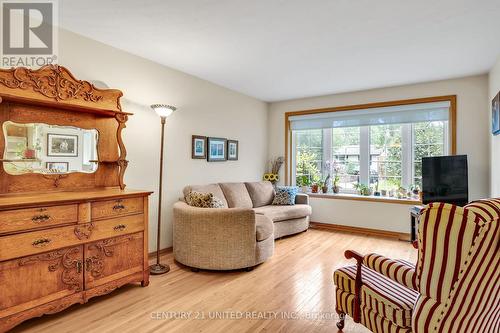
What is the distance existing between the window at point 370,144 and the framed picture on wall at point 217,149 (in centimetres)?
169

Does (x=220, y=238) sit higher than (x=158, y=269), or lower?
higher

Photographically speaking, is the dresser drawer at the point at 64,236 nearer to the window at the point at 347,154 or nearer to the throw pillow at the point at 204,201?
the throw pillow at the point at 204,201

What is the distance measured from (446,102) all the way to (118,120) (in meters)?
4.53

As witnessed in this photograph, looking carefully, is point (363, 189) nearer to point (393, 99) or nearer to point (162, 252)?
point (393, 99)

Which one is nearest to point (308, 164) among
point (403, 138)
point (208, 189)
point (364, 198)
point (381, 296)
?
point (364, 198)

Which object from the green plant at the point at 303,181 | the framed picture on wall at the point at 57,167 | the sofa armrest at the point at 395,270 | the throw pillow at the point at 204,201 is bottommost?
the sofa armrest at the point at 395,270

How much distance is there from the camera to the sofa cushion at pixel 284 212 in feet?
14.0

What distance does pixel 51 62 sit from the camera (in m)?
2.64

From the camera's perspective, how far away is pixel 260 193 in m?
4.92

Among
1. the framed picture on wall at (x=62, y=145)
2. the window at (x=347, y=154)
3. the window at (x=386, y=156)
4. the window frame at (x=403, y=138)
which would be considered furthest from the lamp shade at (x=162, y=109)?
the window at (x=386, y=156)

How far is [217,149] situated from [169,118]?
1017mm

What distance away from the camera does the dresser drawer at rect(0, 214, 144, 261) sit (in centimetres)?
189

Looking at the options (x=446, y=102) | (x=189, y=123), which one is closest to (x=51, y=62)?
(x=189, y=123)

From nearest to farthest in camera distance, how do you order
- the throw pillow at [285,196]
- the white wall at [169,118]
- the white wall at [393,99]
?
1. the white wall at [169,118]
2. the white wall at [393,99]
3. the throw pillow at [285,196]
